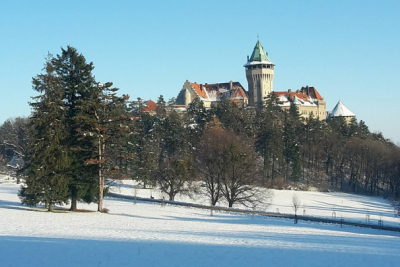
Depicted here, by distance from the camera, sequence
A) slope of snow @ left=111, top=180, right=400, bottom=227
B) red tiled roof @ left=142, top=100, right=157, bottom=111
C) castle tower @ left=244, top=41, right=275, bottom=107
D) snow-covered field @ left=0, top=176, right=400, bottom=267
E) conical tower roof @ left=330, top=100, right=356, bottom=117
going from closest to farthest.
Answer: snow-covered field @ left=0, top=176, right=400, bottom=267, slope of snow @ left=111, top=180, right=400, bottom=227, red tiled roof @ left=142, top=100, right=157, bottom=111, castle tower @ left=244, top=41, right=275, bottom=107, conical tower roof @ left=330, top=100, right=356, bottom=117

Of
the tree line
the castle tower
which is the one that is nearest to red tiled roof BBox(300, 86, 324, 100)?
the castle tower

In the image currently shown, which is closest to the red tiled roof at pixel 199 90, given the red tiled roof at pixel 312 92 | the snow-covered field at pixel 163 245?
the red tiled roof at pixel 312 92

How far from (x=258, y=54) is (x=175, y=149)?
193ft

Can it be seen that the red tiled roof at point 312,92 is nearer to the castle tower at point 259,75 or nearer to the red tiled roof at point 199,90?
the castle tower at point 259,75

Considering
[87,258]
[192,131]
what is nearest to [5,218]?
[87,258]

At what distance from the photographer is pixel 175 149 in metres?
73.8

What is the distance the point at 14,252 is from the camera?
1514cm

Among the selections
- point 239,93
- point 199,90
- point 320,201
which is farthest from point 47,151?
point 239,93

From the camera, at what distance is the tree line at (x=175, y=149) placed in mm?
29406

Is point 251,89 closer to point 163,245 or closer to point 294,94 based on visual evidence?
point 294,94

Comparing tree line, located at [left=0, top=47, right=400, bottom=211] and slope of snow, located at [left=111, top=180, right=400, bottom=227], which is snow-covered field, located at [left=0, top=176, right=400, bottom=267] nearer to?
tree line, located at [left=0, top=47, right=400, bottom=211]

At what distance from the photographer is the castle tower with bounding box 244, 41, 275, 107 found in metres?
123

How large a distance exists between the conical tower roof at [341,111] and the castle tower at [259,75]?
19559mm

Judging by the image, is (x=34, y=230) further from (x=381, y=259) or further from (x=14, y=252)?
(x=381, y=259)
